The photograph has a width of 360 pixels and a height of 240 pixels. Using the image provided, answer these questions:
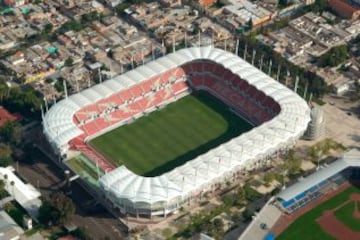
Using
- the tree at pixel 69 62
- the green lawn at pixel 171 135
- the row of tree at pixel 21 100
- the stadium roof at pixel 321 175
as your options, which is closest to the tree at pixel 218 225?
the stadium roof at pixel 321 175

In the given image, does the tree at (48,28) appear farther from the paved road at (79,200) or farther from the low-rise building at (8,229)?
the low-rise building at (8,229)

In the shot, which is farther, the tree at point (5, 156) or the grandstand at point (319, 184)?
the tree at point (5, 156)

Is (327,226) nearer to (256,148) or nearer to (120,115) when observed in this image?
(256,148)

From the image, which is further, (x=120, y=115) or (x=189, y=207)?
(x=120, y=115)

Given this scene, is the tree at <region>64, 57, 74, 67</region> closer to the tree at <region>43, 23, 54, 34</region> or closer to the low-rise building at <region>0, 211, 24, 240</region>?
the tree at <region>43, 23, 54, 34</region>

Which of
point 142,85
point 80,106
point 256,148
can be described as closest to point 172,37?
point 142,85

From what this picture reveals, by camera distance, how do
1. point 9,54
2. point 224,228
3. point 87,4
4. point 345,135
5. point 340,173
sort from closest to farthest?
point 224,228, point 340,173, point 345,135, point 9,54, point 87,4
